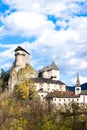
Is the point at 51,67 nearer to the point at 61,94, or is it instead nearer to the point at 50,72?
the point at 50,72

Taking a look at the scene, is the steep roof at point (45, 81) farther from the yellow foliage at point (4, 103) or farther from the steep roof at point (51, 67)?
the yellow foliage at point (4, 103)

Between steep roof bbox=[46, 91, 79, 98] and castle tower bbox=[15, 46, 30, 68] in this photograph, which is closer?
steep roof bbox=[46, 91, 79, 98]

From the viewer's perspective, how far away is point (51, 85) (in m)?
88.2

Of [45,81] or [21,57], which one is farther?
[21,57]

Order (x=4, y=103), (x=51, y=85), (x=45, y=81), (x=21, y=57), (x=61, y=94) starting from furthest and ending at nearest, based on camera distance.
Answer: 1. (x=21, y=57)
2. (x=51, y=85)
3. (x=45, y=81)
4. (x=61, y=94)
5. (x=4, y=103)

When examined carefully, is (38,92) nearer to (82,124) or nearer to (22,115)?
(22,115)

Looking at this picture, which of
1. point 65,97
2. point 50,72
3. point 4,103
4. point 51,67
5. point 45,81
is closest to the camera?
point 4,103

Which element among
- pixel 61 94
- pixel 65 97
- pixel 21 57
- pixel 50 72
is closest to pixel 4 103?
pixel 61 94

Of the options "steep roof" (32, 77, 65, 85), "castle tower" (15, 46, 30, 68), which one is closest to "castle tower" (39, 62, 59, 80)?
"steep roof" (32, 77, 65, 85)

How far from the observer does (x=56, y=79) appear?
306 ft

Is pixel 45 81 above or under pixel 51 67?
under

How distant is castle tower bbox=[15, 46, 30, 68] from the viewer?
3573 inches

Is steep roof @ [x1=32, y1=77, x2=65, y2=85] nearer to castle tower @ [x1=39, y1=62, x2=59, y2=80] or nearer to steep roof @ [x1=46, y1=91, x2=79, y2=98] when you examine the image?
steep roof @ [x1=46, y1=91, x2=79, y2=98]

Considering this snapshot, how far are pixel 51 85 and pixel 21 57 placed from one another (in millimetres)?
8731
